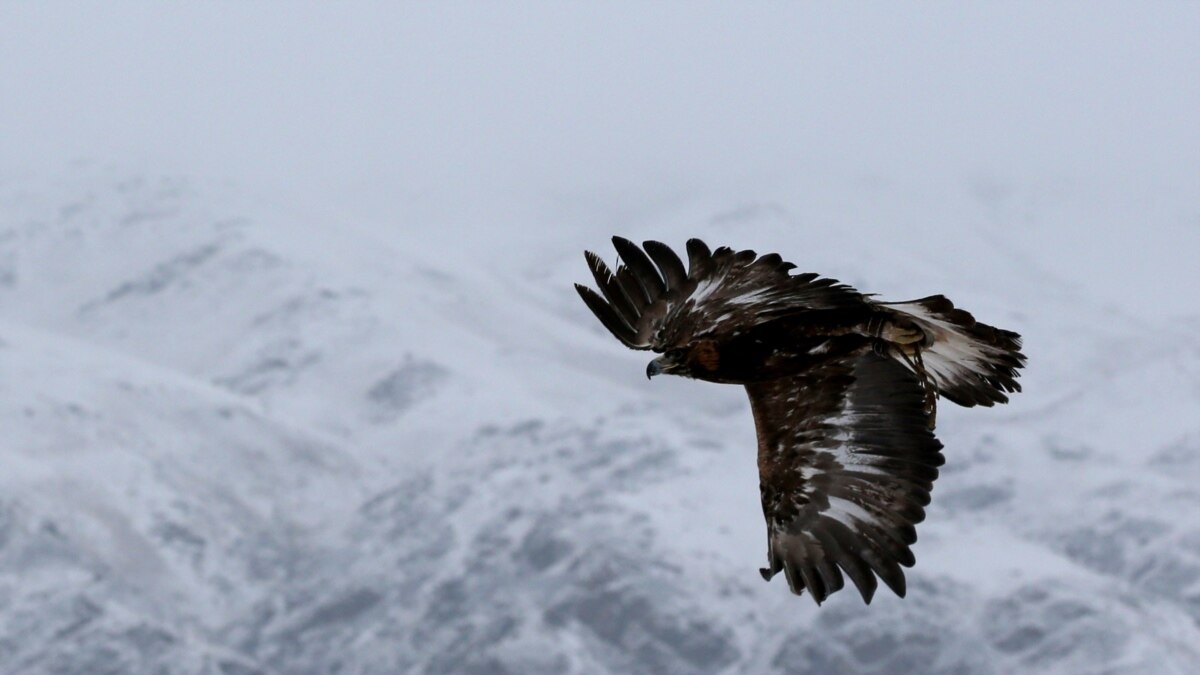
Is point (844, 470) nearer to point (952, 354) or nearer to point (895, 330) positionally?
point (895, 330)

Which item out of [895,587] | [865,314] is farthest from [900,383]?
[895,587]

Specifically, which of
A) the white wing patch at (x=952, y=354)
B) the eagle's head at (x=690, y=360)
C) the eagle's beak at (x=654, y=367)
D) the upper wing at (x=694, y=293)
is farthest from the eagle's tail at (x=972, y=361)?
the eagle's beak at (x=654, y=367)

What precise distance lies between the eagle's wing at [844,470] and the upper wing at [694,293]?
1563mm

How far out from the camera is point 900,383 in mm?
27453

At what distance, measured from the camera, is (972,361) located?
2888cm

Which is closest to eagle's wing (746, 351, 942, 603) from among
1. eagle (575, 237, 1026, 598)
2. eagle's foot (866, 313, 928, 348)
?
eagle (575, 237, 1026, 598)

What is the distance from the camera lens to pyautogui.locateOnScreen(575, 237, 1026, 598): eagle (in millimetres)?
26812

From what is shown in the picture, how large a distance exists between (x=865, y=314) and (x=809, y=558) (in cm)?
324

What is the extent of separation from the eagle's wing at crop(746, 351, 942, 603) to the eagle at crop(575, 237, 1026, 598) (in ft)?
0.06

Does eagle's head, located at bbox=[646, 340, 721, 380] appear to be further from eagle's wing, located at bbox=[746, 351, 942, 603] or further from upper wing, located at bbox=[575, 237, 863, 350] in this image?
eagle's wing, located at bbox=[746, 351, 942, 603]

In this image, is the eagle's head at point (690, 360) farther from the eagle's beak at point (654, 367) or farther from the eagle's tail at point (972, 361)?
the eagle's tail at point (972, 361)

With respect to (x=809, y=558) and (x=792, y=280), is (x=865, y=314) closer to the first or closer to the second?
(x=792, y=280)

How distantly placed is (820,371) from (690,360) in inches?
71.8

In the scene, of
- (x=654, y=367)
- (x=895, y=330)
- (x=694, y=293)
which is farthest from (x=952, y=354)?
(x=654, y=367)
